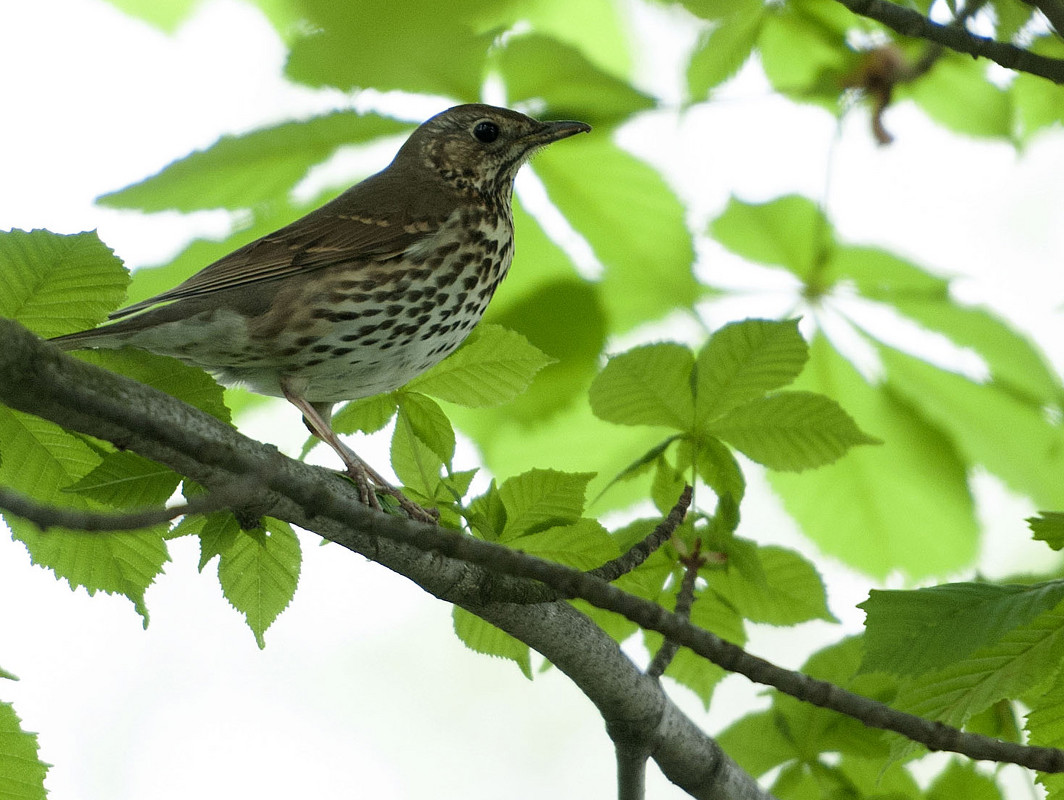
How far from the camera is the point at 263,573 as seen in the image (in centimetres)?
175

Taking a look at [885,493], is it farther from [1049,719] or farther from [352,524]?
[352,524]

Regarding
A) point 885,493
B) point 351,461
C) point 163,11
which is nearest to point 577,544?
point 351,461

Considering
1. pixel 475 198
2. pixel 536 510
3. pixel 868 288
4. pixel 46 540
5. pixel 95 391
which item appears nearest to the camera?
pixel 95 391

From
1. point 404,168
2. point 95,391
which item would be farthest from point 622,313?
point 95,391

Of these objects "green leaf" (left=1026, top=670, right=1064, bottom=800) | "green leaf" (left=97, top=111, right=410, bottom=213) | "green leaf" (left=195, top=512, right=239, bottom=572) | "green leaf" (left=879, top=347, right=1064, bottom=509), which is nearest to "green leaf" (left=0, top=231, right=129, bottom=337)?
"green leaf" (left=195, top=512, right=239, bottom=572)

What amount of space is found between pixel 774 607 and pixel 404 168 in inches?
68.9

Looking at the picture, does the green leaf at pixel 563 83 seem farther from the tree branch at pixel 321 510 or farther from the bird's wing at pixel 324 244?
the tree branch at pixel 321 510

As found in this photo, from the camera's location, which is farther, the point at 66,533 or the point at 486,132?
the point at 486,132

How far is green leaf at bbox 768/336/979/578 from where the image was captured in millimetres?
2498

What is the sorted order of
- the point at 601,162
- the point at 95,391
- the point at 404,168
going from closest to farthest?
the point at 95,391 → the point at 601,162 → the point at 404,168

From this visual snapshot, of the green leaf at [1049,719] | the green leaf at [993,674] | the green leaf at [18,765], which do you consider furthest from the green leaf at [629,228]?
the green leaf at [18,765]

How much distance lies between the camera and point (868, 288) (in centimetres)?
263

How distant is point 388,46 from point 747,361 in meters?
0.94

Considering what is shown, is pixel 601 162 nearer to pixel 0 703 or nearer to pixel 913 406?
pixel 913 406
